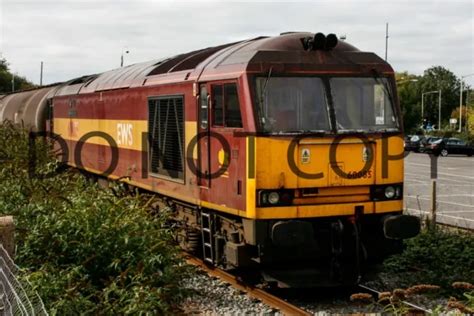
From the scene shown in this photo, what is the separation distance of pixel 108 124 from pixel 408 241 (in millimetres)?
6796

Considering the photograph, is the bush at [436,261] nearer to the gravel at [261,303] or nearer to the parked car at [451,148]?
the gravel at [261,303]

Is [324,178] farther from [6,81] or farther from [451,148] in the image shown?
[6,81]

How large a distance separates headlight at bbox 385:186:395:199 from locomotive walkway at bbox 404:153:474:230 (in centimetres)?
569

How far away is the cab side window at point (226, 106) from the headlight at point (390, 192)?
2172 millimetres

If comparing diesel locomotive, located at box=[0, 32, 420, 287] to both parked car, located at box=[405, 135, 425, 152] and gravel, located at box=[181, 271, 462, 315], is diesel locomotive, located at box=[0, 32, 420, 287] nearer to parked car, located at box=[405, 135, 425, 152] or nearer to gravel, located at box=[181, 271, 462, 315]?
gravel, located at box=[181, 271, 462, 315]

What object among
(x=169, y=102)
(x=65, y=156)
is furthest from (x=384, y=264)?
(x=65, y=156)

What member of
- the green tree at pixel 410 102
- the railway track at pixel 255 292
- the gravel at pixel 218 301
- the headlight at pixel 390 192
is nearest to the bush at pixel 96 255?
the gravel at pixel 218 301

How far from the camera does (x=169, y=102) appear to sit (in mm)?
10969

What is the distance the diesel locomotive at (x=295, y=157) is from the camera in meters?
8.61

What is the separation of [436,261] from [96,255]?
18.1 ft

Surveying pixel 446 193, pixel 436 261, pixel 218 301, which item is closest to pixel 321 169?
pixel 218 301

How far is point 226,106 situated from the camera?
9.16m

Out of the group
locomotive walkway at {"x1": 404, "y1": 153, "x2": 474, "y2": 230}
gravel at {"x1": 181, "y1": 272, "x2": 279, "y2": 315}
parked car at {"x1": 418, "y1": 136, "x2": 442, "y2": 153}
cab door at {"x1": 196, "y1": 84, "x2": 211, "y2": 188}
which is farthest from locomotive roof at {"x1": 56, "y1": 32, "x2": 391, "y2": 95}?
parked car at {"x1": 418, "y1": 136, "x2": 442, "y2": 153}

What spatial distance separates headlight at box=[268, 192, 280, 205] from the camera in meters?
8.57
